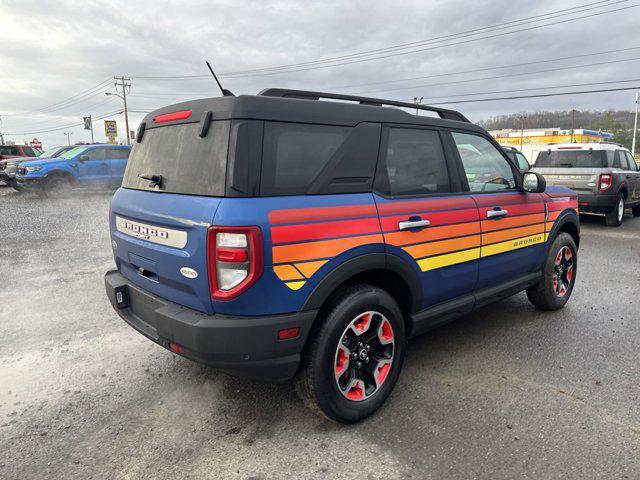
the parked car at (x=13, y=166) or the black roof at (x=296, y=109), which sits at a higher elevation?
the black roof at (x=296, y=109)

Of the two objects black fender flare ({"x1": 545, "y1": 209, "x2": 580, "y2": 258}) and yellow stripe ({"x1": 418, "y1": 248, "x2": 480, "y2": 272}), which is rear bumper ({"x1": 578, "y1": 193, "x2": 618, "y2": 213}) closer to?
black fender flare ({"x1": 545, "y1": 209, "x2": 580, "y2": 258})

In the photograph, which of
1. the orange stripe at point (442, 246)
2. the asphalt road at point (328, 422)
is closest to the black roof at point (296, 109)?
the orange stripe at point (442, 246)

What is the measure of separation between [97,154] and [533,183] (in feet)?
49.3

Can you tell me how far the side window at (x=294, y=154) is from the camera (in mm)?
2334

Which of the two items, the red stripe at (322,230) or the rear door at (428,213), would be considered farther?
the rear door at (428,213)

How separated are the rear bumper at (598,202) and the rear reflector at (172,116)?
9.50m

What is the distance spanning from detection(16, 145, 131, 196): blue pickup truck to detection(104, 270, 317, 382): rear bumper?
568 inches

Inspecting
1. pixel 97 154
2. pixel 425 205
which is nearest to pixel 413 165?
pixel 425 205

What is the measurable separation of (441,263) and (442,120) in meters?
1.11

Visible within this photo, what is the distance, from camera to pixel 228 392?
121 inches

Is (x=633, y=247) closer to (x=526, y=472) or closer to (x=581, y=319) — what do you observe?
(x=581, y=319)

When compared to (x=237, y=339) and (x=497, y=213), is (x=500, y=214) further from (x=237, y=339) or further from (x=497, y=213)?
(x=237, y=339)

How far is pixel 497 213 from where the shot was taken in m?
3.54

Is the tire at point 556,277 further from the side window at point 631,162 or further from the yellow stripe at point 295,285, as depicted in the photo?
the side window at point 631,162
